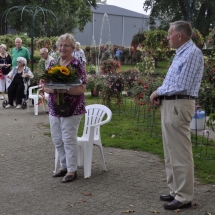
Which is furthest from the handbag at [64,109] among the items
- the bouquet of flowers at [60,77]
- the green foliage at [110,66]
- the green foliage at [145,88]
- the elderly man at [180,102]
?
the green foliage at [110,66]

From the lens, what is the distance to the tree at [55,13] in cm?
3433

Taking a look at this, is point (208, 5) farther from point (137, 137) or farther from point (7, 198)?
point (7, 198)

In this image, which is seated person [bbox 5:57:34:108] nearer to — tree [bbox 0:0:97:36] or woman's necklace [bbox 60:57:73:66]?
woman's necklace [bbox 60:57:73:66]

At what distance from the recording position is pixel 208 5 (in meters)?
38.8

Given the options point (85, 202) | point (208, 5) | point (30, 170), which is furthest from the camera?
point (208, 5)

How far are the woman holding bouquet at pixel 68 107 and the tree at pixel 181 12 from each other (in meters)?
33.8

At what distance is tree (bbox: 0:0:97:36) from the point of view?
34.3 meters

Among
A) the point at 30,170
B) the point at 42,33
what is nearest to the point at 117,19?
the point at 42,33

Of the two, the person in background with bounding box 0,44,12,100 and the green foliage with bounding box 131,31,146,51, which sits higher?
the green foliage with bounding box 131,31,146,51

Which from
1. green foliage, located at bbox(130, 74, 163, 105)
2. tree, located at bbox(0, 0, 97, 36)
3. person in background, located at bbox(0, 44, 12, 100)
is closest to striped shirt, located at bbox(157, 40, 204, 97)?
green foliage, located at bbox(130, 74, 163, 105)

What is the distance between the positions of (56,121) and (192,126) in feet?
13.9

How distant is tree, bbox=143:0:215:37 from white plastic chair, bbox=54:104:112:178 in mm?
33016

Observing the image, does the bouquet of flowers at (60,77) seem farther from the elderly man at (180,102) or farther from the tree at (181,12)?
the tree at (181,12)

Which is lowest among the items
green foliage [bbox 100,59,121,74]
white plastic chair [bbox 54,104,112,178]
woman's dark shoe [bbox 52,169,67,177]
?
woman's dark shoe [bbox 52,169,67,177]
